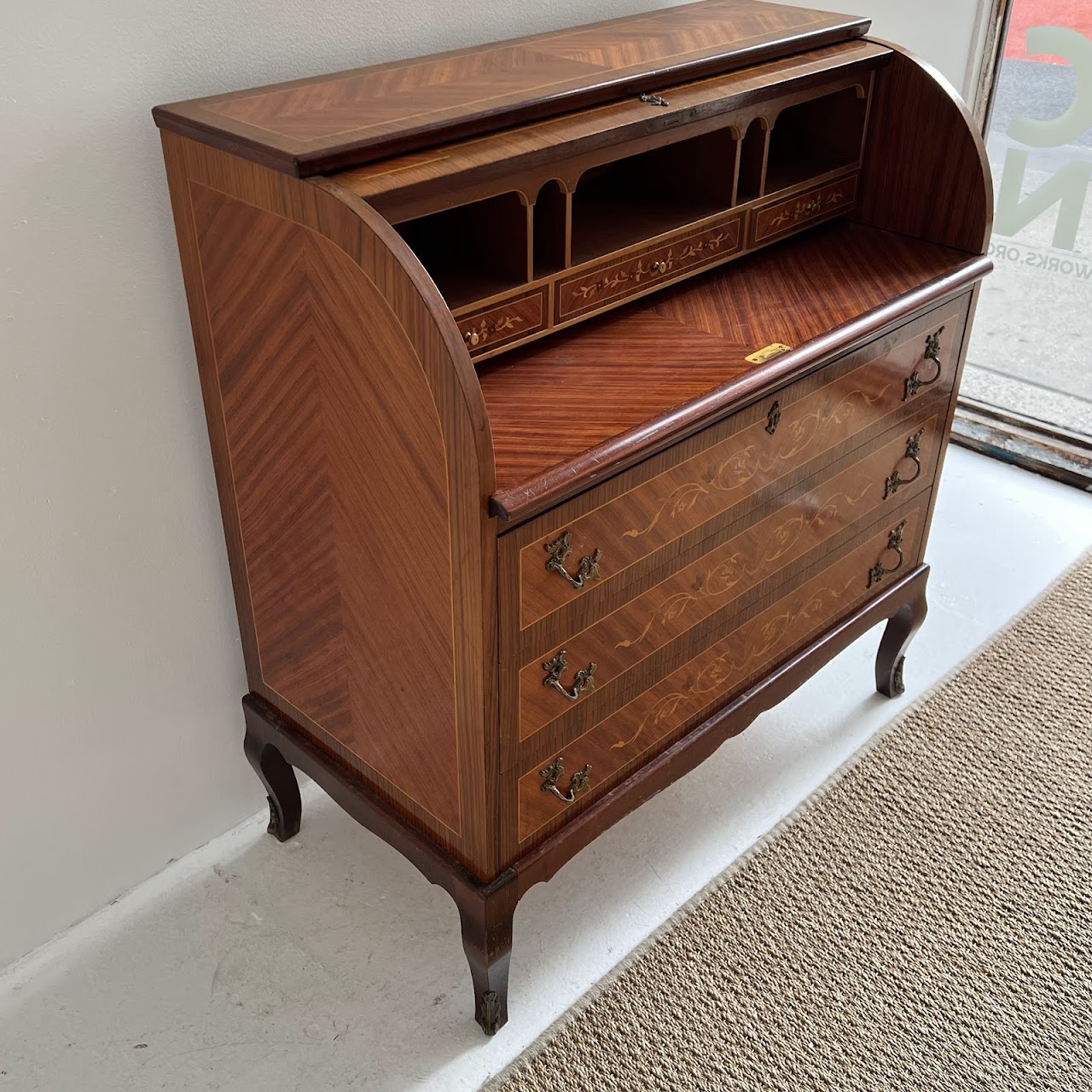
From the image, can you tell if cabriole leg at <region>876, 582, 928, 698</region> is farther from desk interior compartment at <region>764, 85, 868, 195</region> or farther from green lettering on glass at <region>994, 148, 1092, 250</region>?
green lettering on glass at <region>994, 148, 1092, 250</region>

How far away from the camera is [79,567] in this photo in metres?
1.74

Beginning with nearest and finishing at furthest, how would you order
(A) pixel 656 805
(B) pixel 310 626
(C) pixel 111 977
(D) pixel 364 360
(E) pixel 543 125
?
(D) pixel 364 360 → (E) pixel 543 125 → (B) pixel 310 626 → (C) pixel 111 977 → (A) pixel 656 805

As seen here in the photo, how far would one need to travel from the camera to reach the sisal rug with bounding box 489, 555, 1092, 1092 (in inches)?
70.3

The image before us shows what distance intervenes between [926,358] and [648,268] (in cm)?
54

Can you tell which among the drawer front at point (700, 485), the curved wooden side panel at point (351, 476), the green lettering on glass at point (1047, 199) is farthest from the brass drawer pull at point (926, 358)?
the green lettering on glass at point (1047, 199)

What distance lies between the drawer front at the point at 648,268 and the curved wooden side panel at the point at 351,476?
366 mm

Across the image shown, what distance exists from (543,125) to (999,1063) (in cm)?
147

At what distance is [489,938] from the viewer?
168cm

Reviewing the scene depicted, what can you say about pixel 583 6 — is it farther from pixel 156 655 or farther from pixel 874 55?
pixel 156 655

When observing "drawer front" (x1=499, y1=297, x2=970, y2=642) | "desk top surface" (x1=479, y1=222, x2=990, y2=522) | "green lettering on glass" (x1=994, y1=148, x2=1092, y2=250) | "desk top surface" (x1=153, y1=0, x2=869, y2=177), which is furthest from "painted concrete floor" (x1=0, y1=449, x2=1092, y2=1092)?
"green lettering on glass" (x1=994, y1=148, x2=1092, y2=250)

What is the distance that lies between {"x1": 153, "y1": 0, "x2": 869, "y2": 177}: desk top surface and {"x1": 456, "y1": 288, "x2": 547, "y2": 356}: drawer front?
217 mm

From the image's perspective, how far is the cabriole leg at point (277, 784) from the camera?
2.00 metres

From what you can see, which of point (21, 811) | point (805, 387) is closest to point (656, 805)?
point (805, 387)

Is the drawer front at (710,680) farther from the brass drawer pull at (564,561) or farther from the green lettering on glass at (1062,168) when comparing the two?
the green lettering on glass at (1062,168)
